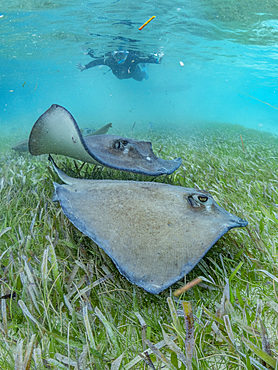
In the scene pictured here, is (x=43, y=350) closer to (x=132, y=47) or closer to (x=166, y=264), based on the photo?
(x=166, y=264)

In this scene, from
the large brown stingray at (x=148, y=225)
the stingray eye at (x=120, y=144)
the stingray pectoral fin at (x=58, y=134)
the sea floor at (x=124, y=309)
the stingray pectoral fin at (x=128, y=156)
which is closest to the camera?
the sea floor at (x=124, y=309)

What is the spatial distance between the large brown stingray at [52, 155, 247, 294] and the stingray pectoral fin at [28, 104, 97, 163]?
40 cm

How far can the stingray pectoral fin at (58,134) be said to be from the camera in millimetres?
2109

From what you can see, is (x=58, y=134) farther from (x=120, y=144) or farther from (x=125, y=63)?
(x=125, y=63)

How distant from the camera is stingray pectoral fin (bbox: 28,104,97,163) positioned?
6.92 ft

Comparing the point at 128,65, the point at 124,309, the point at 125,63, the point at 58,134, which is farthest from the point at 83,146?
the point at 128,65

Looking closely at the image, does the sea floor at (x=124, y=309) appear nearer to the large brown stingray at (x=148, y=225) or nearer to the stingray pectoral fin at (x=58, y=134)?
the large brown stingray at (x=148, y=225)

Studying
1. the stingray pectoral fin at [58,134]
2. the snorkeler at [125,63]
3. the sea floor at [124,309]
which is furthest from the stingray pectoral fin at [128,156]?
the snorkeler at [125,63]

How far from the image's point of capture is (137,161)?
2.73 m

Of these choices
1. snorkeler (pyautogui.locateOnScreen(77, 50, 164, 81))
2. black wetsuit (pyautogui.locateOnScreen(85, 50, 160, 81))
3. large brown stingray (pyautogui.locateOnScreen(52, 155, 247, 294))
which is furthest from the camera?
black wetsuit (pyautogui.locateOnScreen(85, 50, 160, 81))

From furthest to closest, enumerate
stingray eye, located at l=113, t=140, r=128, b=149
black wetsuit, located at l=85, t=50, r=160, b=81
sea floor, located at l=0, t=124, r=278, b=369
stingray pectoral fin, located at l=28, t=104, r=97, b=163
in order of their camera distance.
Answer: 1. black wetsuit, located at l=85, t=50, r=160, b=81
2. stingray eye, located at l=113, t=140, r=128, b=149
3. stingray pectoral fin, located at l=28, t=104, r=97, b=163
4. sea floor, located at l=0, t=124, r=278, b=369

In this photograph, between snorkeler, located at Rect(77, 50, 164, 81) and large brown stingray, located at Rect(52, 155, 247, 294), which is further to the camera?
snorkeler, located at Rect(77, 50, 164, 81)

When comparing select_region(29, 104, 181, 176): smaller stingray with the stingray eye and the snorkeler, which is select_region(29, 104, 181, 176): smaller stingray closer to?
the stingray eye

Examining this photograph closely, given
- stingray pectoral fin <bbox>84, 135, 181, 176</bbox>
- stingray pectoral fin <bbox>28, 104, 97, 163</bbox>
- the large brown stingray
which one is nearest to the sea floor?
the large brown stingray
